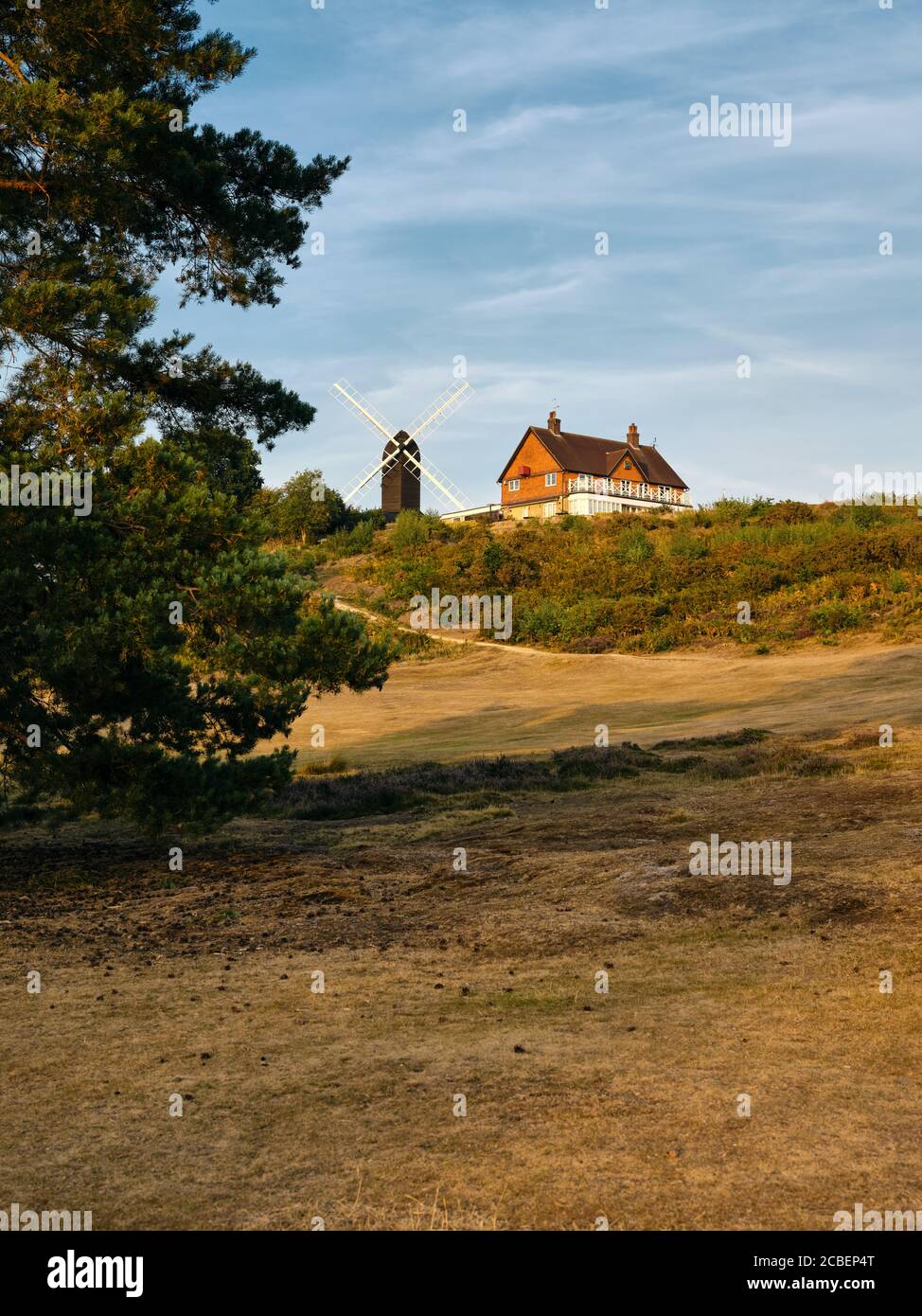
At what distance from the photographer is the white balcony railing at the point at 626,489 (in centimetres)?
9889

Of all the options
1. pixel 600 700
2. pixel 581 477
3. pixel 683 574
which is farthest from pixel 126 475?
pixel 581 477

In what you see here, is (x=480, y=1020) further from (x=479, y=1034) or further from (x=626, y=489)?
(x=626, y=489)

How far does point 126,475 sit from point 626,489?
3518 inches

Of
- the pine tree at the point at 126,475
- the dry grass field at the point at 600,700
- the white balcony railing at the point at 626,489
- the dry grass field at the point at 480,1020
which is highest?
the white balcony railing at the point at 626,489

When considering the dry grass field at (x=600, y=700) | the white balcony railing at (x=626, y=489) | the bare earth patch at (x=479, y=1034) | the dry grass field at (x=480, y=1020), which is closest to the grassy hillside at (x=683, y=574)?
the dry grass field at (x=600, y=700)

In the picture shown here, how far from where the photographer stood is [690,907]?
1391 centimetres

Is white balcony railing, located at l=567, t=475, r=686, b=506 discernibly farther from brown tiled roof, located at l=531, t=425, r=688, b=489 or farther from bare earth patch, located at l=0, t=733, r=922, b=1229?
bare earth patch, located at l=0, t=733, r=922, b=1229

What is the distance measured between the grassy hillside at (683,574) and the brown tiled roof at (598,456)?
20.1 metres

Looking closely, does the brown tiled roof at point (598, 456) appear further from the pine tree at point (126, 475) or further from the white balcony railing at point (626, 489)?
the pine tree at point (126, 475)

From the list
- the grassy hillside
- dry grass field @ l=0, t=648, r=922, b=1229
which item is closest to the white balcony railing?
the grassy hillside

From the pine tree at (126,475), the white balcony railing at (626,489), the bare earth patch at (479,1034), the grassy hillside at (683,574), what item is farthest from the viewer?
the white balcony railing at (626,489)

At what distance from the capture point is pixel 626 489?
335ft

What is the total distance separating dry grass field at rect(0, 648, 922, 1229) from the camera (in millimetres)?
6914
